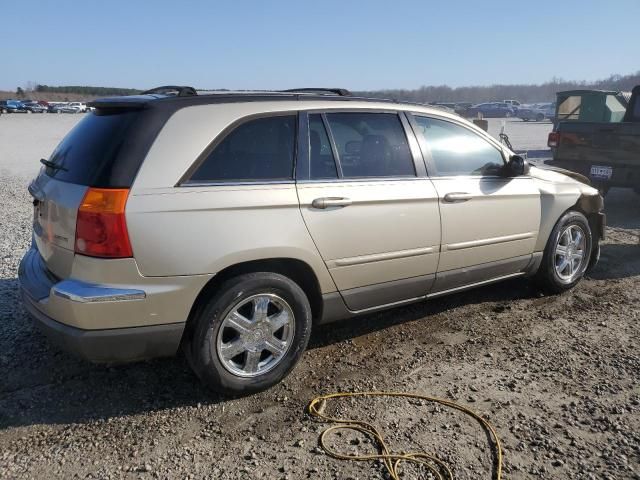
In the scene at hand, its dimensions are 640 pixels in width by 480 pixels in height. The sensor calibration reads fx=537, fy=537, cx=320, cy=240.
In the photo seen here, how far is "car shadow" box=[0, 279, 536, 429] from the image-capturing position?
313 centimetres

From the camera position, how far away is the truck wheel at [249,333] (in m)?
3.09

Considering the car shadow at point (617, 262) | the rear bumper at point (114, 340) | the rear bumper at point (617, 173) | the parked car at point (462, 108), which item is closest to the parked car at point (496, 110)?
the parked car at point (462, 108)

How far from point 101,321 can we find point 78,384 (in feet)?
2.76

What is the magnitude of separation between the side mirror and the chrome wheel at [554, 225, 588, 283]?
93cm

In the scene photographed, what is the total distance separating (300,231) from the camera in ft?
10.7

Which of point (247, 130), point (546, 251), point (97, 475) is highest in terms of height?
point (247, 130)

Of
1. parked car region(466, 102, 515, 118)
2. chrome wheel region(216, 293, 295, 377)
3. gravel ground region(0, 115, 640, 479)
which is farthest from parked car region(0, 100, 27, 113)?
chrome wheel region(216, 293, 295, 377)

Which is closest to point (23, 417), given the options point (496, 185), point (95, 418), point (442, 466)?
point (95, 418)

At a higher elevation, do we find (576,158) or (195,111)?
(195,111)

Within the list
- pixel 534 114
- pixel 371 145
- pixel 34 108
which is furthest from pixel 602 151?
pixel 34 108

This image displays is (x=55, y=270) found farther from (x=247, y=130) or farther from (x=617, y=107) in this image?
(x=617, y=107)

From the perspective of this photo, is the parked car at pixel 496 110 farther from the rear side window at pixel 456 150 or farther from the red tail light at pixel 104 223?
the red tail light at pixel 104 223

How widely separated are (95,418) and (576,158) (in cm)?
822

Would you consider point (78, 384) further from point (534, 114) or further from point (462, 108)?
point (462, 108)
